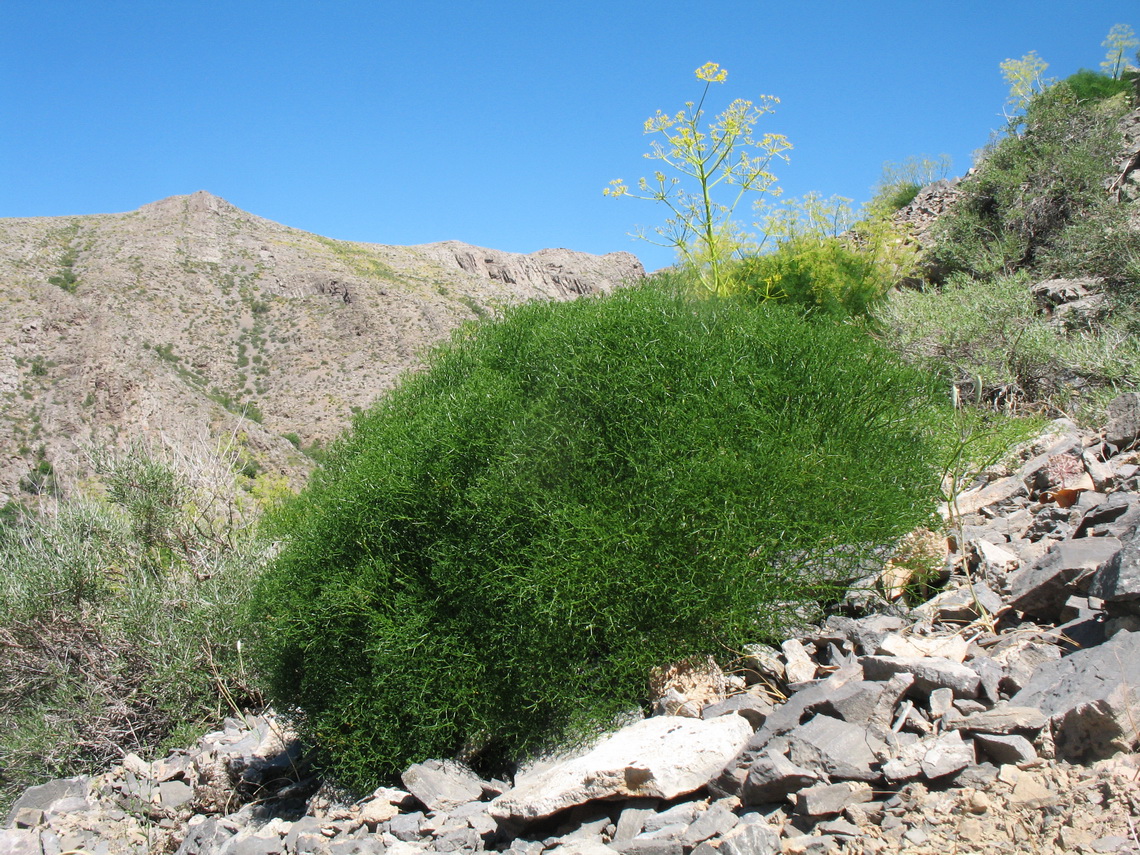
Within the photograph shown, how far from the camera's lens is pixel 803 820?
3770mm

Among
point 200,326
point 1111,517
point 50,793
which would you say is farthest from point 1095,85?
point 200,326

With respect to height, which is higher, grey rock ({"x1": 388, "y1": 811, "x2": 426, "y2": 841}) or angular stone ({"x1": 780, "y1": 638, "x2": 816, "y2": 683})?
angular stone ({"x1": 780, "y1": 638, "x2": 816, "y2": 683})

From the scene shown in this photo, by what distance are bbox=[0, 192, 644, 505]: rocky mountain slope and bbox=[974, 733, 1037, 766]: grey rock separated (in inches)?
882

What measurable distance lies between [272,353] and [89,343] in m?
9.03

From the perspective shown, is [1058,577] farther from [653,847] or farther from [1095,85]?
[1095,85]

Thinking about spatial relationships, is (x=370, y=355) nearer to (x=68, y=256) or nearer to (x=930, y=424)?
(x=68, y=256)

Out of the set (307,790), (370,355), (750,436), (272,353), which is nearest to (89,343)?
(272,353)

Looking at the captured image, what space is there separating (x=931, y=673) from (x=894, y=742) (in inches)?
19.8

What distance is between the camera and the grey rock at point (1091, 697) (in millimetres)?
3447

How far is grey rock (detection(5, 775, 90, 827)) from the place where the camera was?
853 cm

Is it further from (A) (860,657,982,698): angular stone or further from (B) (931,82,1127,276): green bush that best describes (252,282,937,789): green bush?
(B) (931,82,1127,276): green bush

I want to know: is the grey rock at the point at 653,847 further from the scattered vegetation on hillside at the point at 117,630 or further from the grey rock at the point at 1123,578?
the scattered vegetation on hillside at the point at 117,630

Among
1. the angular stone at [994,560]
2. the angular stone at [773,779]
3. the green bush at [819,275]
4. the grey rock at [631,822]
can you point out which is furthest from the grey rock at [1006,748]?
the green bush at [819,275]

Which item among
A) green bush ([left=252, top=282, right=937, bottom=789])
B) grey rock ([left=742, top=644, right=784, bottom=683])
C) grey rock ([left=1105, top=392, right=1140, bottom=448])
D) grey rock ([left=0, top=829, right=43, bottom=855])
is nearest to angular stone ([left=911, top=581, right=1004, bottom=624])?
green bush ([left=252, top=282, right=937, bottom=789])
